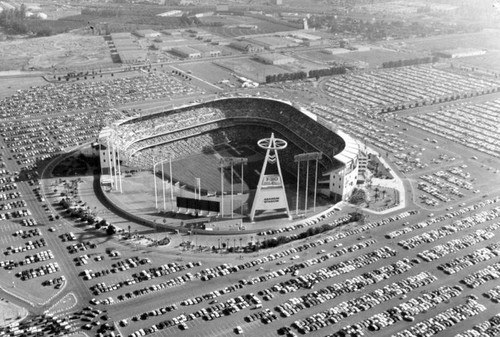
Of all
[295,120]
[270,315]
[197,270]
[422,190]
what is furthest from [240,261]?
[295,120]

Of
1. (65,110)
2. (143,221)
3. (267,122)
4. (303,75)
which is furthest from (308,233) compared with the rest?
(303,75)

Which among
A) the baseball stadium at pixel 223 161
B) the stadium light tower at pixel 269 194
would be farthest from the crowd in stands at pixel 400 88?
the stadium light tower at pixel 269 194

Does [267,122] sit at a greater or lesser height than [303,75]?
lesser

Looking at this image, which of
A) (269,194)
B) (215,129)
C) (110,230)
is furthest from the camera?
(215,129)

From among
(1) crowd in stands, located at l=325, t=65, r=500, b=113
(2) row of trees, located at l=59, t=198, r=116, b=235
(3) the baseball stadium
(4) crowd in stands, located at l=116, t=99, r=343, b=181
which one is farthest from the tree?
(1) crowd in stands, located at l=325, t=65, r=500, b=113

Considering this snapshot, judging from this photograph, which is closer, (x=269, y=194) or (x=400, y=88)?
(x=269, y=194)

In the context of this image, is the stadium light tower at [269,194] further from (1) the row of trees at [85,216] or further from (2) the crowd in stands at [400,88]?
(2) the crowd in stands at [400,88]

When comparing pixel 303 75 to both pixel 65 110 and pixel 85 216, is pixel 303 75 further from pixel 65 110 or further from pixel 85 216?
pixel 85 216

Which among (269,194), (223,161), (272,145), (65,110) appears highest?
(223,161)
